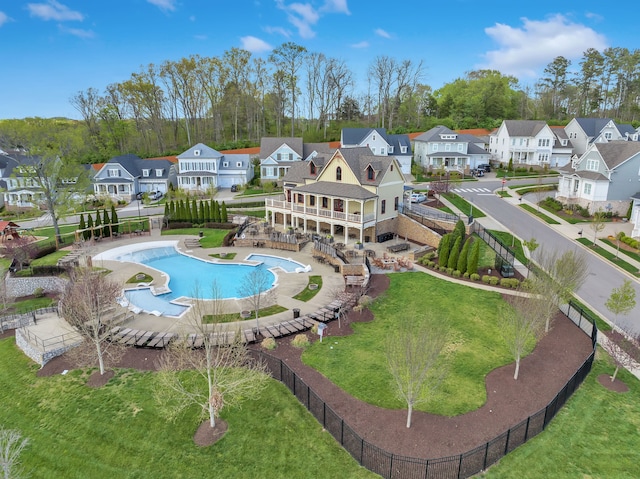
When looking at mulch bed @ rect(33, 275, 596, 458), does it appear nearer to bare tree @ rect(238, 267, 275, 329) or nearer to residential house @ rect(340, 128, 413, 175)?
bare tree @ rect(238, 267, 275, 329)

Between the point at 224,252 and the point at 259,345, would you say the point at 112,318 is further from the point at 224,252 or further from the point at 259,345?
the point at 224,252

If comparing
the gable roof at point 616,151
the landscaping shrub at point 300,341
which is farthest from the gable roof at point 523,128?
the landscaping shrub at point 300,341

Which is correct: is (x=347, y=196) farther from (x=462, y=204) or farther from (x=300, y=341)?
(x=300, y=341)

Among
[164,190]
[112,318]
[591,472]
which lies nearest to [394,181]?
[112,318]

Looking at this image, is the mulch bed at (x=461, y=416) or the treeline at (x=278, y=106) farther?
the treeline at (x=278, y=106)

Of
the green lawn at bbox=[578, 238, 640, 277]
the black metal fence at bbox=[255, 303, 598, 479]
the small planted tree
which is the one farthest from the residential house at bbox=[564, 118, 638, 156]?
the black metal fence at bbox=[255, 303, 598, 479]

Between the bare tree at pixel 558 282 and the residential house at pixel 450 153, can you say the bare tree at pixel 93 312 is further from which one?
the residential house at pixel 450 153
